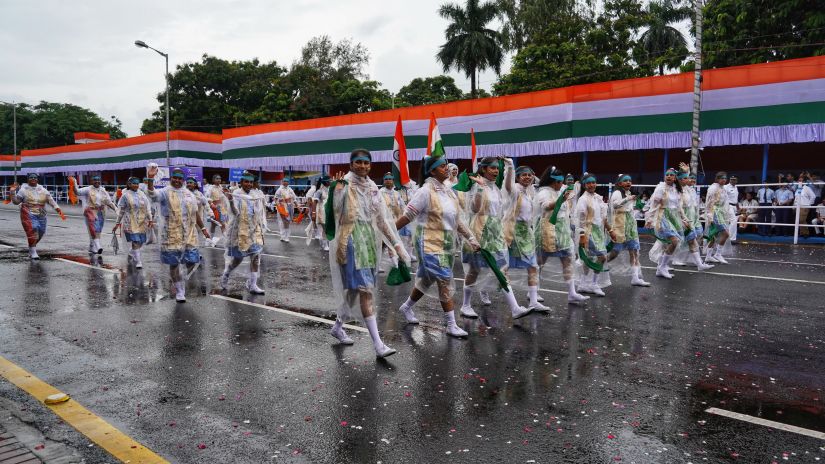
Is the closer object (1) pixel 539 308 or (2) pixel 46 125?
(1) pixel 539 308

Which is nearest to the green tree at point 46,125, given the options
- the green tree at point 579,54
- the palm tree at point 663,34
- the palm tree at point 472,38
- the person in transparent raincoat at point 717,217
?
the palm tree at point 472,38

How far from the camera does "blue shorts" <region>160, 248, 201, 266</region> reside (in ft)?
30.0

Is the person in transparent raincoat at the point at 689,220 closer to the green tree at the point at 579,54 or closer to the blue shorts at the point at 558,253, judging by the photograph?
the blue shorts at the point at 558,253

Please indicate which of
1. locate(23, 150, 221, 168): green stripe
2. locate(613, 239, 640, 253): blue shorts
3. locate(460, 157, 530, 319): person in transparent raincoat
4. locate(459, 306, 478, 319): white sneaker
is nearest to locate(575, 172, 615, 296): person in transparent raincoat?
locate(613, 239, 640, 253): blue shorts

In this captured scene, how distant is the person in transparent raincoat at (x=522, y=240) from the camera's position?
325 inches

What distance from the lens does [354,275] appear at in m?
6.27

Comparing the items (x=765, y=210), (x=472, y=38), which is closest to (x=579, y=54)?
(x=472, y=38)

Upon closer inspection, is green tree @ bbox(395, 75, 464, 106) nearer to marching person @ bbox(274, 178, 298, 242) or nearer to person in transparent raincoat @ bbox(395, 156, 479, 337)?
marching person @ bbox(274, 178, 298, 242)

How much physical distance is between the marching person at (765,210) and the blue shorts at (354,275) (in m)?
16.2

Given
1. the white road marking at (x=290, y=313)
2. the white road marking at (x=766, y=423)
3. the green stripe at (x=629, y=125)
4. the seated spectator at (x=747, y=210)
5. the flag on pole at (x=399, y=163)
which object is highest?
the green stripe at (x=629, y=125)

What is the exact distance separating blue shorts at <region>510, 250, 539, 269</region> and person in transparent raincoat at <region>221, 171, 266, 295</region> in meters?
3.76

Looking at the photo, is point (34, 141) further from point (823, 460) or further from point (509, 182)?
point (823, 460)

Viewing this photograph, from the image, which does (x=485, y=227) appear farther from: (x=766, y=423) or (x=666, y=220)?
(x=666, y=220)

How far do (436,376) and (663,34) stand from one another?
38276mm
